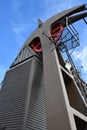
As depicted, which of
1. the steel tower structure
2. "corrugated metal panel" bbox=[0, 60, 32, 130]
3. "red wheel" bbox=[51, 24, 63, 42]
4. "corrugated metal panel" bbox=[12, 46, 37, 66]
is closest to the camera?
the steel tower structure

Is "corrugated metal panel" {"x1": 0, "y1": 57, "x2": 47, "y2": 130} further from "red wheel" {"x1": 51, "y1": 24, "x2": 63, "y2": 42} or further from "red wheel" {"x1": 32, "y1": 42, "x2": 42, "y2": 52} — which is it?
"red wheel" {"x1": 51, "y1": 24, "x2": 63, "y2": 42}

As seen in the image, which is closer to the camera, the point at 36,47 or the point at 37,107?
the point at 37,107

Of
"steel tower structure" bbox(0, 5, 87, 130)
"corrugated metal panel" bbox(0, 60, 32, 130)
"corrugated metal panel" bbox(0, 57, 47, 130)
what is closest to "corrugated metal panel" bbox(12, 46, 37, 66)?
"steel tower structure" bbox(0, 5, 87, 130)

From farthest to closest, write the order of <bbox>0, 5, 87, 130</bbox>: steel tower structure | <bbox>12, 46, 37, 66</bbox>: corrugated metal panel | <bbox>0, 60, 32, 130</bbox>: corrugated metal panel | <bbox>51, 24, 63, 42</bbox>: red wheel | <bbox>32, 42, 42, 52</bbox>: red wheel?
<bbox>32, 42, 42, 52</bbox>: red wheel
<bbox>12, 46, 37, 66</bbox>: corrugated metal panel
<bbox>51, 24, 63, 42</bbox>: red wheel
<bbox>0, 60, 32, 130</bbox>: corrugated metal panel
<bbox>0, 5, 87, 130</bbox>: steel tower structure

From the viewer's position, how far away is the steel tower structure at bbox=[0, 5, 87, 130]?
21.2 feet

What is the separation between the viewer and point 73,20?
1290cm

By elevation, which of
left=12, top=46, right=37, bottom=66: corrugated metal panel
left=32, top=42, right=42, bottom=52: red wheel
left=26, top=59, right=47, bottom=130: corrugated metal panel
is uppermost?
left=32, top=42, right=42, bottom=52: red wheel

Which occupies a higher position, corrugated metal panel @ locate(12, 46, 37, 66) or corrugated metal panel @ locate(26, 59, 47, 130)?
corrugated metal panel @ locate(12, 46, 37, 66)

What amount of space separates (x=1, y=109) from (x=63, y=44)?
5443mm

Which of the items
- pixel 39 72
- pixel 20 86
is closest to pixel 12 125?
pixel 20 86

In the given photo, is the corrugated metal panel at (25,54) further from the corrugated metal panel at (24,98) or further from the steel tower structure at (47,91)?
the corrugated metal panel at (24,98)

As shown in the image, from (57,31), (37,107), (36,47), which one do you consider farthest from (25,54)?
(37,107)

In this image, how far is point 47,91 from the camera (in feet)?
24.0

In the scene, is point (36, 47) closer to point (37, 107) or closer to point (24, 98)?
point (24, 98)
